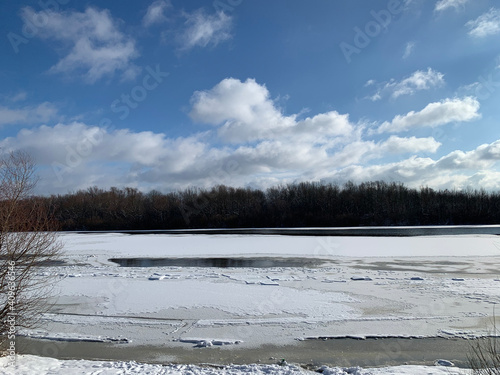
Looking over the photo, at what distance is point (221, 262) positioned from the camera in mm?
16594

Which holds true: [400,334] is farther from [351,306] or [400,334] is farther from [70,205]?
[70,205]

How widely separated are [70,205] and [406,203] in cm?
6860

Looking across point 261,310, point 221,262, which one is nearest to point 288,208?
point 221,262

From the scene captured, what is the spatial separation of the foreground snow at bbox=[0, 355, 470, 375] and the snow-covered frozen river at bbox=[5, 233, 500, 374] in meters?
0.44

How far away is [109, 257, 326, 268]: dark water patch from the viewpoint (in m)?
15.4

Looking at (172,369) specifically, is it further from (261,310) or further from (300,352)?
(261,310)

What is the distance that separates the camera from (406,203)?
6225cm

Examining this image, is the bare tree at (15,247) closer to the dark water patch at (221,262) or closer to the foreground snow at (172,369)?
the foreground snow at (172,369)

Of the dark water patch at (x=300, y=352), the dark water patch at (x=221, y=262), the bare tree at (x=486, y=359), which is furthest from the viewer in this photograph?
the dark water patch at (x=221, y=262)

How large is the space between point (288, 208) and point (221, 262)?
157 ft

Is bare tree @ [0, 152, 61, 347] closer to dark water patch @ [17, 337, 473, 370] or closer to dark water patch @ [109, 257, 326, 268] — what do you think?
dark water patch @ [17, 337, 473, 370]

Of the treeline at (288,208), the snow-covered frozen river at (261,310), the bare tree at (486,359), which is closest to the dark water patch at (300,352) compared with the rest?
the snow-covered frozen river at (261,310)

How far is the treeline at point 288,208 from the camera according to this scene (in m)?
57.3

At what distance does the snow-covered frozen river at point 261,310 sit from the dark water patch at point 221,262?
0.63m
